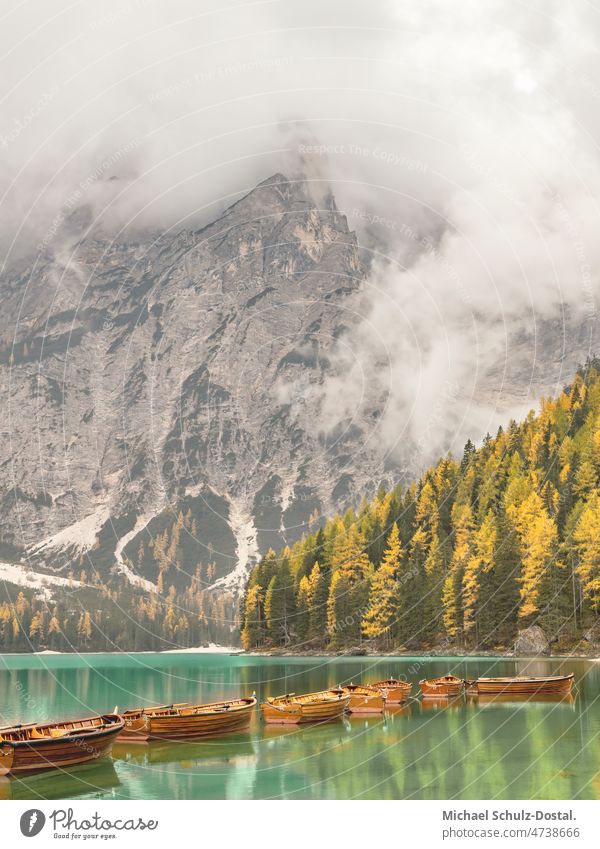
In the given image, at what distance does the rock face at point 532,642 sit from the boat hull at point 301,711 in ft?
134

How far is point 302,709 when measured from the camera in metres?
58.5

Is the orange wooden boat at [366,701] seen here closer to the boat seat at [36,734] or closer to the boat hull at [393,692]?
the boat hull at [393,692]

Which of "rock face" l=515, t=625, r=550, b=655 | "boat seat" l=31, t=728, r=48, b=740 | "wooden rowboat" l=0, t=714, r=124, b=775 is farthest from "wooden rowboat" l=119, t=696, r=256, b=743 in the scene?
"rock face" l=515, t=625, r=550, b=655

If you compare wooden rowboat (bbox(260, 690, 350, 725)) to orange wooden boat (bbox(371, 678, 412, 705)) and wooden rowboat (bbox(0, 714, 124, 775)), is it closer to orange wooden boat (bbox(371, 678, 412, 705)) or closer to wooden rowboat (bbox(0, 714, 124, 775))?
orange wooden boat (bbox(371, 678, 412, 705))

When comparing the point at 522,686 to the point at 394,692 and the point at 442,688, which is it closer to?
the point at 442,688

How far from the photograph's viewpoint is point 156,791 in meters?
38.2

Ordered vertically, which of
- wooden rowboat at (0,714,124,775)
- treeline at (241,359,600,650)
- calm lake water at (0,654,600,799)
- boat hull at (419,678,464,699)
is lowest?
calm lake water at (0,654,600,799)

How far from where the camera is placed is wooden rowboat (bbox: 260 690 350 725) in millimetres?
58500

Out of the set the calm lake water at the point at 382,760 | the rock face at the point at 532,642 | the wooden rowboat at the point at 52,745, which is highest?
the rock face at the point at 532,642

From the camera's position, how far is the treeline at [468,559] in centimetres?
9788

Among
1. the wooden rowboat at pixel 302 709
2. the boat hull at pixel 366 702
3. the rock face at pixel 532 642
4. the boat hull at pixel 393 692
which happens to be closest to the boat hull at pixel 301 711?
the wooden rowboat at pixel 302 709

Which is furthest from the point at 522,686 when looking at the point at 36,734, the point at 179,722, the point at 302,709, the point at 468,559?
the point at 468,559
